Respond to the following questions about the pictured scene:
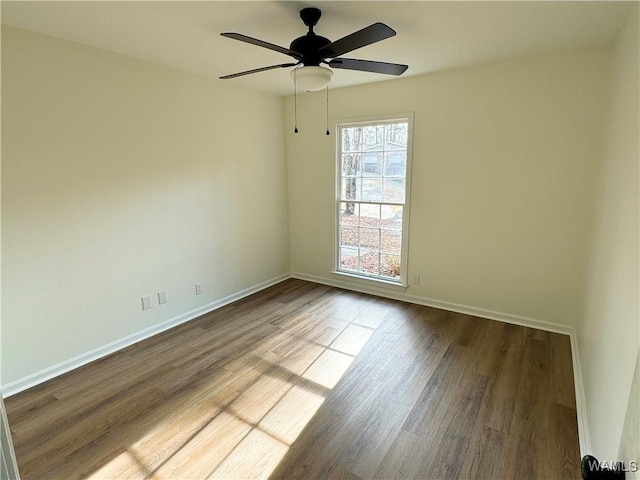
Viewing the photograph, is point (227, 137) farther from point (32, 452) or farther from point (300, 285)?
point (32, 452)

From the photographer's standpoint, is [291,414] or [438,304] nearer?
[291,414]

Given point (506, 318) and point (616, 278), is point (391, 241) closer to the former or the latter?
point (506, 318)

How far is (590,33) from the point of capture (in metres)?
2.34

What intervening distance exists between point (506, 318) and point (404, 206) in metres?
1.53

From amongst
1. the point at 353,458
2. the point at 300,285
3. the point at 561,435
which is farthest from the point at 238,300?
the point at 561,435

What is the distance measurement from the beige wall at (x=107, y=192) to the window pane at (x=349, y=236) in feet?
4.11

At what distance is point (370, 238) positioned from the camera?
414 cm

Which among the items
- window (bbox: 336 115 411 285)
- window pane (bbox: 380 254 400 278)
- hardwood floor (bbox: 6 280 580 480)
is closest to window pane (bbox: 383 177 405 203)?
window (bbox: 336 115 411 285)

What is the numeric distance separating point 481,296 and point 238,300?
270cm

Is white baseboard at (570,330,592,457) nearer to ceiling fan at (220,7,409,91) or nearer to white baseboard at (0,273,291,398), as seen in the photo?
ceiling fan at (220,7,409,91)

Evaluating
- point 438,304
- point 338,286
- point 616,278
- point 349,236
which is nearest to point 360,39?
point 616,278

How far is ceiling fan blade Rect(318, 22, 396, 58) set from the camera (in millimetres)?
1590

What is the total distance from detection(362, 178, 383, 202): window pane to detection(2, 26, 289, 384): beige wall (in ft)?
4.56

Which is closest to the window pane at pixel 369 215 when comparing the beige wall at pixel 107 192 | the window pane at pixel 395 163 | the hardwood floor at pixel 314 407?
the window pane at pixel 395 163
